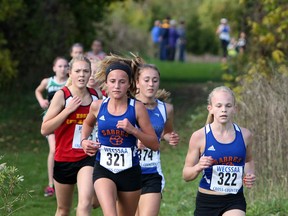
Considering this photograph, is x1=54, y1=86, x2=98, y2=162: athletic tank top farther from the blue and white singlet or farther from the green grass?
the green grass

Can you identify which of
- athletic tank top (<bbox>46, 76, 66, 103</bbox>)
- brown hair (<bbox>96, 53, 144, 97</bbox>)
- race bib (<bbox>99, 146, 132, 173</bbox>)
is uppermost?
brown hair (<bbox>96, 53, 144, 97</bbox>)

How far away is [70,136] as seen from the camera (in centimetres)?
940

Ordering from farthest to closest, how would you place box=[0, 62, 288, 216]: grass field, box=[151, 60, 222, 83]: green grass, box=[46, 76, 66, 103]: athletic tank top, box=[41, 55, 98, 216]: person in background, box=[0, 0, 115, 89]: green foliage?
box=[151, 60, 222, 83]: green grass
box=[0, 0, 115, 89]: green foliage
box=[46, 76, 66, 103]: athletic tank top
box=[0, 62, 288, 216]: grass field
box=[41, 55, 98, 216]: person in background

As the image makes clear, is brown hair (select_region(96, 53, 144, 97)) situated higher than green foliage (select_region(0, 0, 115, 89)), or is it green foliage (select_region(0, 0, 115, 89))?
green foliage (select_region(0, 0, 115, 89))

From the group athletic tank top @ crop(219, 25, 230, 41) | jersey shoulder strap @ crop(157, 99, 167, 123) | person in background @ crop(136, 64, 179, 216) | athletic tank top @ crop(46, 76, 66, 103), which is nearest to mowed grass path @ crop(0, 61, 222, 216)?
athletic tank top @ crop(46, 76, 66, 103)

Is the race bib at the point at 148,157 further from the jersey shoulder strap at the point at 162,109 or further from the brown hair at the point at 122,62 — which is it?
the brown hair at the point at 122,62

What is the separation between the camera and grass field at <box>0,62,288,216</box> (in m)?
11.5

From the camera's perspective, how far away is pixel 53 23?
2317cm

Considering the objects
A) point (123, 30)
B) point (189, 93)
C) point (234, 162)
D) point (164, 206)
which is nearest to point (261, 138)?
point (164, 206)

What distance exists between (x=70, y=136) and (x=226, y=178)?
2056 mm

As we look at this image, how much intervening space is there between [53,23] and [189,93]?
5001 mm

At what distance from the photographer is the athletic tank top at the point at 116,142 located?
823cm

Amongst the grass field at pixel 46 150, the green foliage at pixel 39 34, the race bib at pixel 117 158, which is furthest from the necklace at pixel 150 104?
the green foliage at pixel 39 34

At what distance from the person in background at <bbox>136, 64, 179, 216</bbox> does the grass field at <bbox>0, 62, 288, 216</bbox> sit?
1.47m
